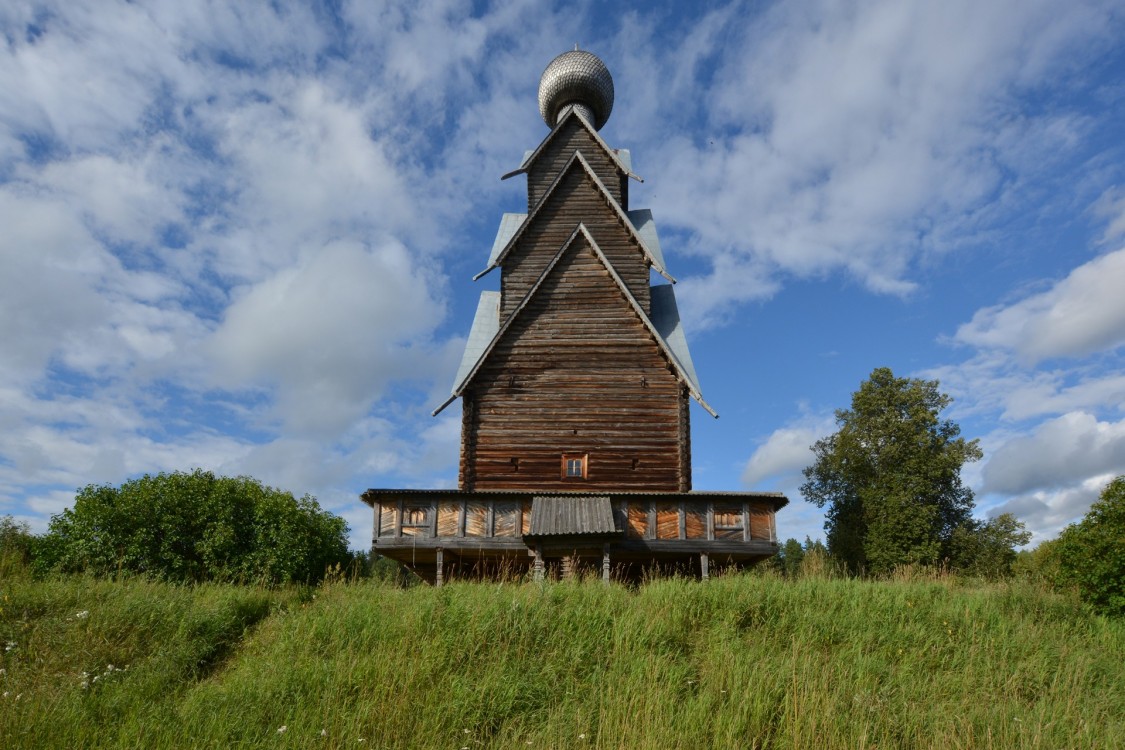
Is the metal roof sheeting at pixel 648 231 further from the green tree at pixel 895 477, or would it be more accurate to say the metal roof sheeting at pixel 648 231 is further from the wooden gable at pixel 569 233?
the green tree at pixel 895 477

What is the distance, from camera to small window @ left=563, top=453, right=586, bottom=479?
1714 centimetres

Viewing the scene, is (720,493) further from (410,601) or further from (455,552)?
(410,601)

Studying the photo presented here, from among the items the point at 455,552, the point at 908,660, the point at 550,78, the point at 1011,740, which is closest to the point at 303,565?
the point at 455,552

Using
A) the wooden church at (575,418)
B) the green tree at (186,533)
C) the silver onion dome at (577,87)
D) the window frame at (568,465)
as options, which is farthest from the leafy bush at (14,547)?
the silver onion dome at (577,87)

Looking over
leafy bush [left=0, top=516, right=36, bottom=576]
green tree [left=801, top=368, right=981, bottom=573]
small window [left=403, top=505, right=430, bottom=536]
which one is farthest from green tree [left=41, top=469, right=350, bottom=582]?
green tree [left=801, top=368, right=981, bottom=573]

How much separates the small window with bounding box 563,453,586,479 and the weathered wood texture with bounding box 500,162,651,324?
4734 millimetres

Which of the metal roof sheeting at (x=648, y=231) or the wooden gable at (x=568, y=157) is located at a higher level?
the wooden gable at (x=568, y=157)

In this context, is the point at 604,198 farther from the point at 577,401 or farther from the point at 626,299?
the point at 577,401

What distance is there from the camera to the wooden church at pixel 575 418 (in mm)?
13891

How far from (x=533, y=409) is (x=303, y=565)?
8878 millimetres

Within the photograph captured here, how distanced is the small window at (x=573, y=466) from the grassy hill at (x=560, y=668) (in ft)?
23.7

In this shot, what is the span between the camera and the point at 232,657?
8.65 meters

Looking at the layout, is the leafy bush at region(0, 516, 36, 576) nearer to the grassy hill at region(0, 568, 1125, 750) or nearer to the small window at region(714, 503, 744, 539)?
the grassy hill at region(0, 568, 1125, 750)

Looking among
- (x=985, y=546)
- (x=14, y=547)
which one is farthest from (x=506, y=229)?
(x=985, y=546)
